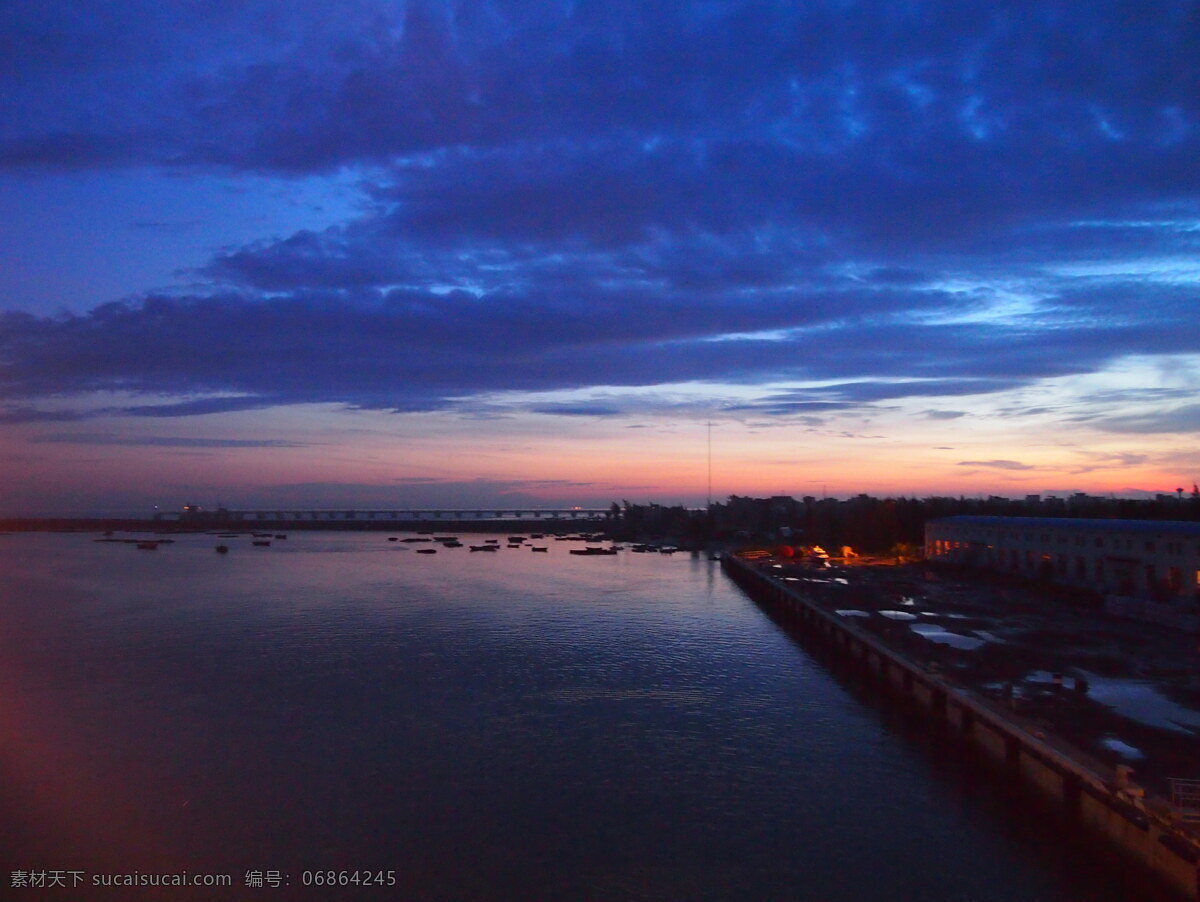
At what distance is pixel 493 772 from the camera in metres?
13.3

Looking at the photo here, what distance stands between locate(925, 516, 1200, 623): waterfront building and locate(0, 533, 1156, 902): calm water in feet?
40.9

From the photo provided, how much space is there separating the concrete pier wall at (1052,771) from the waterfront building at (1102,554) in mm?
10853

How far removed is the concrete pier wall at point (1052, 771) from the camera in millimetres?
8875

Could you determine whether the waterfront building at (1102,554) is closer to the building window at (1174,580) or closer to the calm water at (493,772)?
the building window at (1174,580)

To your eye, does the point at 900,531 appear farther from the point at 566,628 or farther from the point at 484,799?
the point at 484,799

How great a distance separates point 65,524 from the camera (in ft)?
448

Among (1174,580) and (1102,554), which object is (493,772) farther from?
(1102,554)

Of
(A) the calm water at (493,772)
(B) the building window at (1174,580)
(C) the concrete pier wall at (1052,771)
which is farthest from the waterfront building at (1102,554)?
(A) the calm water at (493,772)

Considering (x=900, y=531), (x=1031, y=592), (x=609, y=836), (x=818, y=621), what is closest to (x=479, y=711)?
(x=609, y=836)

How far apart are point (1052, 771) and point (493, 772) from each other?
901cm

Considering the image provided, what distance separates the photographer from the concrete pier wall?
888 centimetres

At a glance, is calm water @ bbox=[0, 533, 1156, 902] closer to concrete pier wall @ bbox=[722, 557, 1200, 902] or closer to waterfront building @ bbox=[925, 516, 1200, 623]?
concrete pier wall @ bbox=[722, 557, 1200, 902]

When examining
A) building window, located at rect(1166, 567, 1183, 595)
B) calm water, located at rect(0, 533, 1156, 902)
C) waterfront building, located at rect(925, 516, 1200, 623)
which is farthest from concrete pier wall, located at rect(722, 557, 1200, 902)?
building window, located at rect(1166, 567, 1183, 595)

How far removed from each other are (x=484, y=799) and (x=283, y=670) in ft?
37.4
